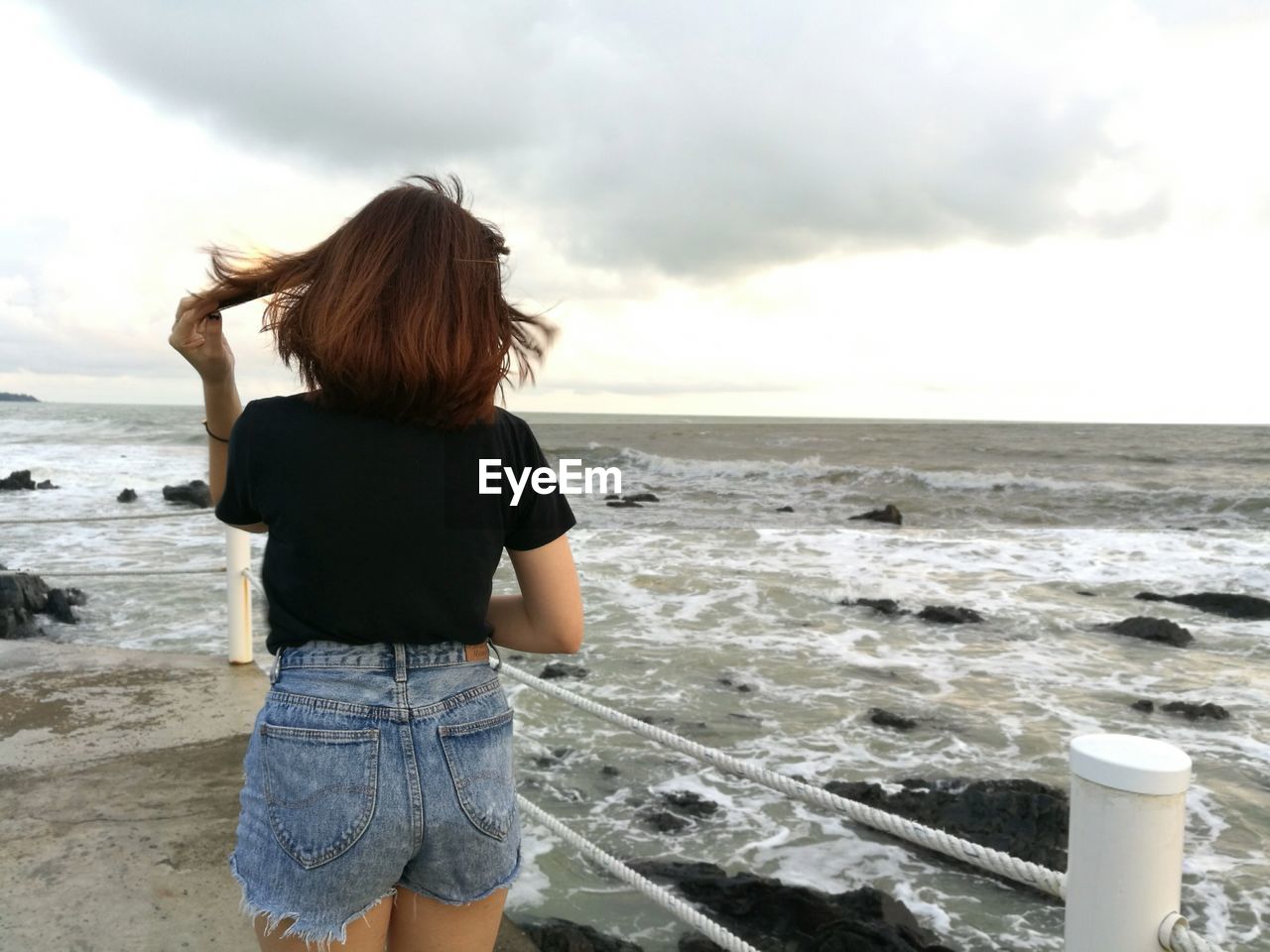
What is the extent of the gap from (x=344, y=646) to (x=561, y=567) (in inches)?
14.8

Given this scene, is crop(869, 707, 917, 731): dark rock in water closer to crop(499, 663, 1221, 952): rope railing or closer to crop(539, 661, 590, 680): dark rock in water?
crop(539, 661, 590, 680): dark rock in water

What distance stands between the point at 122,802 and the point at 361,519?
3.08 meters

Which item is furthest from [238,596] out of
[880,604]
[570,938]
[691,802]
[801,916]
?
[880,604]

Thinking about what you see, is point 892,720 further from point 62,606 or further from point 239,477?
point 62,606

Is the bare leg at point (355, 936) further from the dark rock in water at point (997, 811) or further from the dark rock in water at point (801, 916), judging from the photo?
the dark rock in water at point (997, 811)

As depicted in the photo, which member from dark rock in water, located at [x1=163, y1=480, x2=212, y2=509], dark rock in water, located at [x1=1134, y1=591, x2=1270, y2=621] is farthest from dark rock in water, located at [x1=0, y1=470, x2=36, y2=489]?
dark rock in water, located at [x1=1134, y1=591, x2=1270, y2=621]

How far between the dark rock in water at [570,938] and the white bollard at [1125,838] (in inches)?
86.8

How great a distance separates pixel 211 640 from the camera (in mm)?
7832

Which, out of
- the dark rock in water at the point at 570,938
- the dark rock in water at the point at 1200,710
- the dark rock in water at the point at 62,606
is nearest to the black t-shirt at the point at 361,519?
the dark rock in water at the point at 570,938

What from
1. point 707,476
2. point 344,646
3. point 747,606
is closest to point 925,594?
point 747,606

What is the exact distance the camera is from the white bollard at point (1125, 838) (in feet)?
3.99

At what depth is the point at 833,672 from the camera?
7766 mm

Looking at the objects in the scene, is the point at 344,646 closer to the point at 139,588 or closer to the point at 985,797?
the point at 985,797

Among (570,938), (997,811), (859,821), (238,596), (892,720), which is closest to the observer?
(859,821)
